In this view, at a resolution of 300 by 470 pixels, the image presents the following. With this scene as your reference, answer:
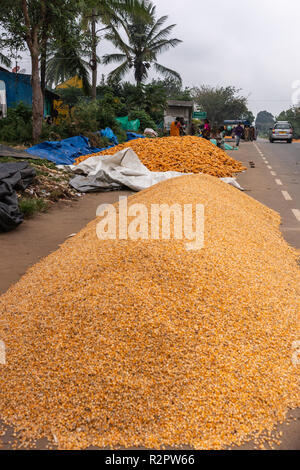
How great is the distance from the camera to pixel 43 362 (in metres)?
2.24

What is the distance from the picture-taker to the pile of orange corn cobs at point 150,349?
197 centimetres

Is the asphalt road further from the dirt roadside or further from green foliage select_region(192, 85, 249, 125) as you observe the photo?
green foliage select_region(192, 85, 249, 125)

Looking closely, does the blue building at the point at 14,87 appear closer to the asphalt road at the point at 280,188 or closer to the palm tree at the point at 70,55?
the palm tree at the point at 70,55

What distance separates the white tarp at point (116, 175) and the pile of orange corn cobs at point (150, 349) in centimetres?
521

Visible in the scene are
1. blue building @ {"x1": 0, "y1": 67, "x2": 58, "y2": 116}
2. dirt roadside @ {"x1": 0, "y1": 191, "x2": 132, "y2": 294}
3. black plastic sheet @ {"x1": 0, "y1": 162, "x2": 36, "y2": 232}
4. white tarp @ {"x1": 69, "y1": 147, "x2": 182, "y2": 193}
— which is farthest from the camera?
blue building @ {"x1": 0, "y1": 67, "x2": 58, "y2": 116}

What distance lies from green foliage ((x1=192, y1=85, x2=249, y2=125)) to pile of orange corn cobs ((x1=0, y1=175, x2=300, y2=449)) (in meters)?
50.6

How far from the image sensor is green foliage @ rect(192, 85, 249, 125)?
5106 centimetres

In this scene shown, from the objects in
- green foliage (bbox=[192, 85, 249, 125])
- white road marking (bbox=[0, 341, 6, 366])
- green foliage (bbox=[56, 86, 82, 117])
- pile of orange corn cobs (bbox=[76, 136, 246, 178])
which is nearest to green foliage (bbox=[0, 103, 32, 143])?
pile of orange corn cobs (bbox=[76, 136, 246, 178])

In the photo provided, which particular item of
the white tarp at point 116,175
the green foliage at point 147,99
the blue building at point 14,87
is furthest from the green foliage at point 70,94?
the white tarp at point 116,175

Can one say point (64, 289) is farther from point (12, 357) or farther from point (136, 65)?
point (136, 65)

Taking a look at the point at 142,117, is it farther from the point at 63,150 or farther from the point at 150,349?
the point at 150,349

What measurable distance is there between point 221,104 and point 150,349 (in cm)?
5250

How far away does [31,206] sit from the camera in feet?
19.7

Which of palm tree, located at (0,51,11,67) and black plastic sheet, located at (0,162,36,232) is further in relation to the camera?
palm tree, located at (0,51,11,67)
